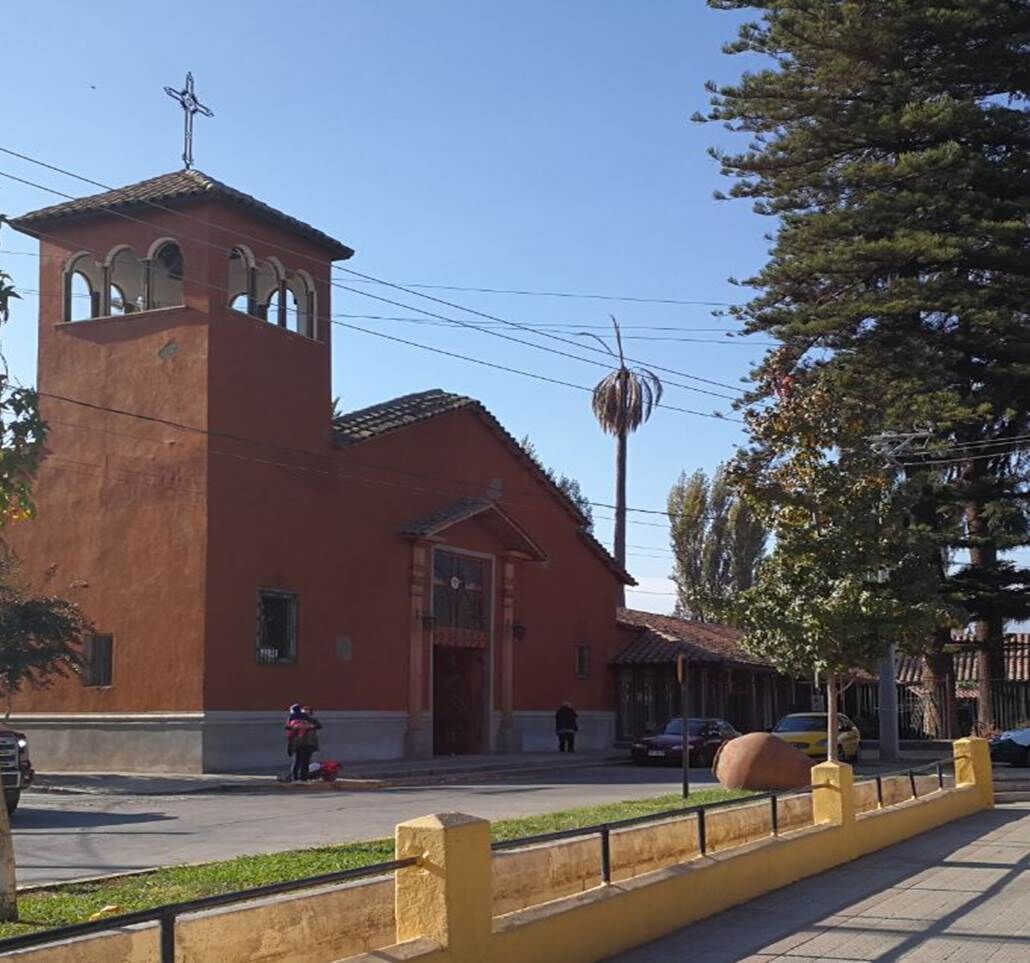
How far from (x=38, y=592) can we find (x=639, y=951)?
2245 cm

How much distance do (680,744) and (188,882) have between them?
76.0ft

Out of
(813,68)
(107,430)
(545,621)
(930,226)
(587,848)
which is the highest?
(813,68)

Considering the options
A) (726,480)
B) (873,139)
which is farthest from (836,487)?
(873,139)

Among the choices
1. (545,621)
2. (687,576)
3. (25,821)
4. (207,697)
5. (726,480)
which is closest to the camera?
(25,821)

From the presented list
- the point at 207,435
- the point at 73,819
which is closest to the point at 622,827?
the point at 73,819

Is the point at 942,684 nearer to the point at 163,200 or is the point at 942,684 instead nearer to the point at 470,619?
the point at 470,619

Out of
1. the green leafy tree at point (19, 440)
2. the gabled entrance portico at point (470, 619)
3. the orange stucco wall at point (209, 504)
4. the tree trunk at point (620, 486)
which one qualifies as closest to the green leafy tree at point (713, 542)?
the tree trunk at point (620, 486)

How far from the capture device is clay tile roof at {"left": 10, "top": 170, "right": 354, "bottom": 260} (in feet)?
95.1

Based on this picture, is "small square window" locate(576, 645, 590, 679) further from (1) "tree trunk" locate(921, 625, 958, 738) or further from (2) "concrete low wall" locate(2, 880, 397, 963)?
(2) "concrete low wall" locate(2, 880, 397, 963)

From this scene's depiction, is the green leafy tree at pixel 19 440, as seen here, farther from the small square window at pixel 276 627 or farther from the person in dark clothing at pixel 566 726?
the person in dark clothing at pixel 566 726

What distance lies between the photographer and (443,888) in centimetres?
739

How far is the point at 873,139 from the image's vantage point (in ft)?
109

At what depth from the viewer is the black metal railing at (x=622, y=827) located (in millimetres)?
8655

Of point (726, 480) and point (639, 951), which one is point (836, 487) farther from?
point (639, 951)
